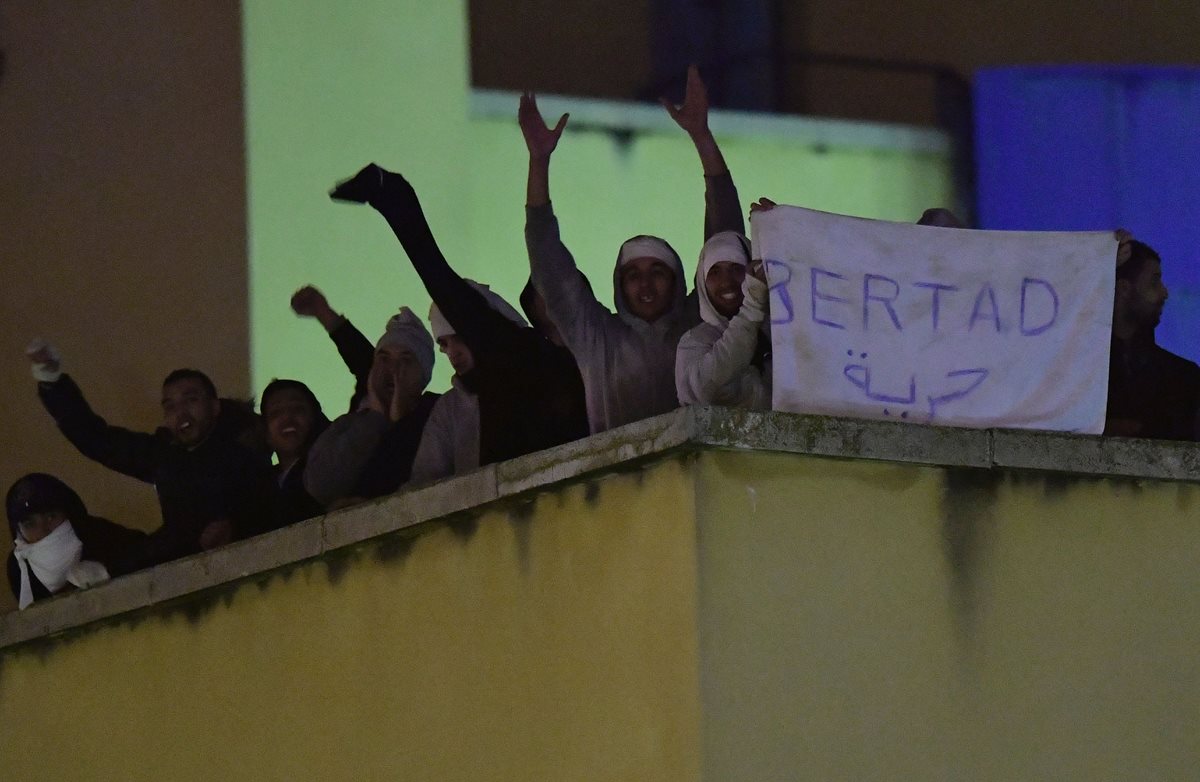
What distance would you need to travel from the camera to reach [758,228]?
8312mm

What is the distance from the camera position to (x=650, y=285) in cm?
890

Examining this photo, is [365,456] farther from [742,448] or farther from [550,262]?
[742,448]

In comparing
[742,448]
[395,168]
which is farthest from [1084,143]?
[742,448]

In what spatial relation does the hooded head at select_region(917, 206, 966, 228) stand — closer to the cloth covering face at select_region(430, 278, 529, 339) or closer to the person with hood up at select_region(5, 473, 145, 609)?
the cloth covering face at select_region(430, 278, 529, 339)

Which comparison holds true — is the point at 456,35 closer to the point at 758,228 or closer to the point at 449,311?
the point at 449,311

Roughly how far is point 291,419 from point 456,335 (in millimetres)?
1009

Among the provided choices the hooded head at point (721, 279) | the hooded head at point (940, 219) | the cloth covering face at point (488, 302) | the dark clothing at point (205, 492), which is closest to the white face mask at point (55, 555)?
the dark clothing at point (205, 492)

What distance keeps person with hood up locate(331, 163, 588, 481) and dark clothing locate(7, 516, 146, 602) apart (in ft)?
5.42

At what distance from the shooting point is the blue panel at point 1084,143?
14289 mm

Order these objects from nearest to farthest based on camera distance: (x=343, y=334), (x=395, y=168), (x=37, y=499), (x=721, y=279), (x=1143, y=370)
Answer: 1. (x=721, y=279)
2. (x=1143, y=370)
3. (x=37, y=499)
4. (x=343, y=334)
5. (x=395, y=168)

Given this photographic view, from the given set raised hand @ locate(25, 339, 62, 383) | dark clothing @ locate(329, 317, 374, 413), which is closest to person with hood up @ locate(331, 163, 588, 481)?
dark clothing @ locate(329, 317, 374, 413)

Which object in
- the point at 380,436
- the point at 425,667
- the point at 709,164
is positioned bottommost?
the point at 425,667

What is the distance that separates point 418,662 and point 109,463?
115 inches

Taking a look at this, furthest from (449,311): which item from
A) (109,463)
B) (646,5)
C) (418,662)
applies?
(646,5)
